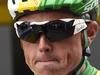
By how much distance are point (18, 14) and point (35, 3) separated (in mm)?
147

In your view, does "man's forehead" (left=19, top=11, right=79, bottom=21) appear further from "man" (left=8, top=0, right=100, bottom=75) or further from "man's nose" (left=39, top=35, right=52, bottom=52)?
"man's nose" (left=39, top=35, right=52, bottom=52)

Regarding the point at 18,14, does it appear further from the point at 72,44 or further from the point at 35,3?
the point at 72,44

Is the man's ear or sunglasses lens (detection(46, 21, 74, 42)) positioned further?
the man's ear

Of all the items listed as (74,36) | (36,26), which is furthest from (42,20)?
(74,36)

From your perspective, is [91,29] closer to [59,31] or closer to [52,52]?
[59,31]

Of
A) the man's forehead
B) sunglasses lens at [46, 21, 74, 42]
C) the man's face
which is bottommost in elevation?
the man's face

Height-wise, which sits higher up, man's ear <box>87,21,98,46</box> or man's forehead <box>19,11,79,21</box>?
man's forehead <box>19,11,79,21</box>

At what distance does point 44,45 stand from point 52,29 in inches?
4.5

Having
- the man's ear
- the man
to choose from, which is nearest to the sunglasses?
the man

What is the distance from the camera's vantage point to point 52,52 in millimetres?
2307

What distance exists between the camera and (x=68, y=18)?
2.39 m

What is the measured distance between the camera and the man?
231 centimetres

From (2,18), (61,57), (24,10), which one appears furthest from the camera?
(2,18)

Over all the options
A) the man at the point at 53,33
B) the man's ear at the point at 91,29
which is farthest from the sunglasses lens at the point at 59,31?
the man's ear at the point at 91,29
